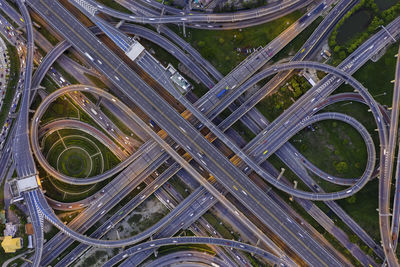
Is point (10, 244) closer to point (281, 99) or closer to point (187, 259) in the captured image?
point (187, 259)

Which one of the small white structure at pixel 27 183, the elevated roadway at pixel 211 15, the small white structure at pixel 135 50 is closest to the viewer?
the small white structure at pixel 27 183

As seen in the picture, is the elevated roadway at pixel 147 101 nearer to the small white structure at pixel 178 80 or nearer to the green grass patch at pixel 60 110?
the small white structure at pixel 178 80

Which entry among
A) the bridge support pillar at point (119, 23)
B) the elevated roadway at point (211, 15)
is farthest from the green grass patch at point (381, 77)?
the bridge support pillar at point (119, 23)

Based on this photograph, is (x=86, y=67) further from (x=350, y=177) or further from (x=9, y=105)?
(x=350, y=177)

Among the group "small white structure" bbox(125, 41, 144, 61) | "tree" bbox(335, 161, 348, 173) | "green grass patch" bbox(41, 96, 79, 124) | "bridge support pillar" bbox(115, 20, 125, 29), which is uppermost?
"bridge support pillar" bbox(115, 20, 125, 29)

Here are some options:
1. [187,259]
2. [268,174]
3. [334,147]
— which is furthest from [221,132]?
[187,259]

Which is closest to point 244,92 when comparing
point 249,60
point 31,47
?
point 249,60

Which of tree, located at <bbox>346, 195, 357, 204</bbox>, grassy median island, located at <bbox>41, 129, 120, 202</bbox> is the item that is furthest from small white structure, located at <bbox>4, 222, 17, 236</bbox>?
tree, located at <bbox>346, 195, 357, 204</bbox>

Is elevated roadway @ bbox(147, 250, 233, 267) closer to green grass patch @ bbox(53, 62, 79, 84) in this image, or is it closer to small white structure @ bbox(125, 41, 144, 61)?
small white structure @ bbox(125, 41, 144, 61)

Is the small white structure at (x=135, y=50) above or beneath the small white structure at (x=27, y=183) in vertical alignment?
above
